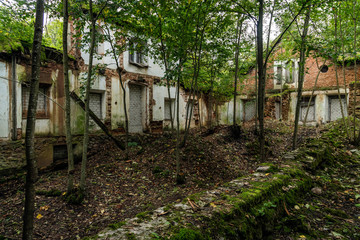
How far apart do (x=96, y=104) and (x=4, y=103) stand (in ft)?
10.7

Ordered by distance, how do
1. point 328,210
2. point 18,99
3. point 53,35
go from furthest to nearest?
point 53,35 → point 18,99 → point 328,210

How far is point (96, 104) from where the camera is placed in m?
8.99

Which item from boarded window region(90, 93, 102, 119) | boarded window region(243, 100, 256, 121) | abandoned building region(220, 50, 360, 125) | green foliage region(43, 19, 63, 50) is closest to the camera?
green foliage region(43, 19, 63, 50)

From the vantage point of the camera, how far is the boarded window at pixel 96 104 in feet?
29.1

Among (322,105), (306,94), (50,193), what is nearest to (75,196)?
Answer: (50,193)

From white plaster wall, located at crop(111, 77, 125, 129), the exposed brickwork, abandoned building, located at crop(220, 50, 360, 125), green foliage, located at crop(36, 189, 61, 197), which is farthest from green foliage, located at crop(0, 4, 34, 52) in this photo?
abandoned building, located at crop(220, 50, 360, 125)

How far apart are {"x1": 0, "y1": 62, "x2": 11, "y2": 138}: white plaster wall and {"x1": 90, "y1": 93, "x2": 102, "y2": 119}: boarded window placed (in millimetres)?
2968

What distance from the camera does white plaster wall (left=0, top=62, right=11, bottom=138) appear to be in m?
6.23

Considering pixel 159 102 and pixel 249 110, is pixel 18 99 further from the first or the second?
pixel 249 110

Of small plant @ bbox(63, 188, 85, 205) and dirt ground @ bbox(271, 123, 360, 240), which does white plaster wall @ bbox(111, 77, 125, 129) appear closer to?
small plant @ bbox(63, 188, 85, 205)

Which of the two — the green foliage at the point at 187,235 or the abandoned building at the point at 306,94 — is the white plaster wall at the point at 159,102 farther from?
the green foliage at the point at 187,235

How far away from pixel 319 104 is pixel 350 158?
10.8 metres

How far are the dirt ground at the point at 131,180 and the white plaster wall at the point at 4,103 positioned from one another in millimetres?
1620

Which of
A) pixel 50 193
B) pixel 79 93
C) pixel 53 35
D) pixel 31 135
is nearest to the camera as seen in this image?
pixel 31 135
